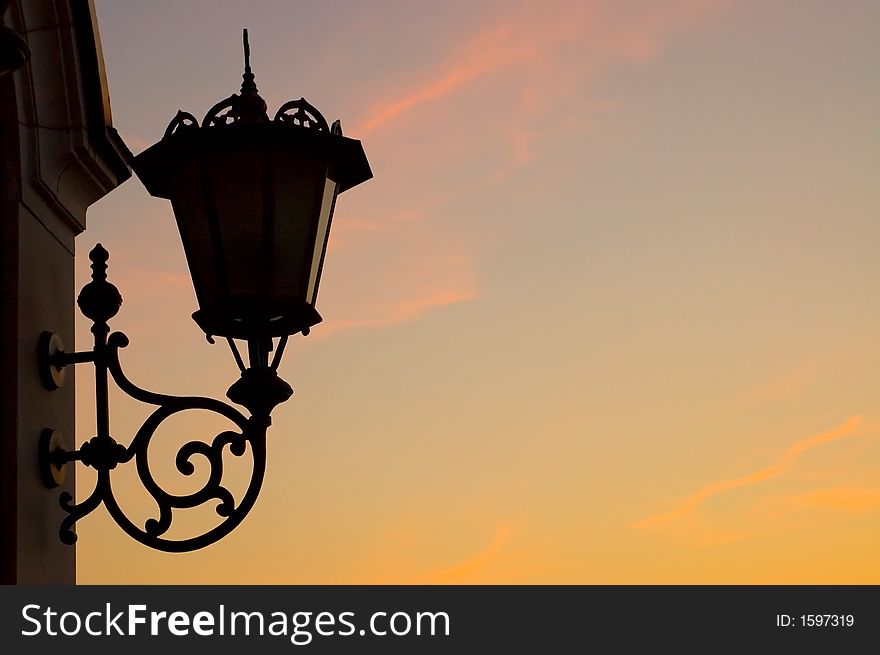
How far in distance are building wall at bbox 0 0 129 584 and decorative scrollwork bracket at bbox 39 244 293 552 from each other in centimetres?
8

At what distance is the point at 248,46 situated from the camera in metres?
5.21

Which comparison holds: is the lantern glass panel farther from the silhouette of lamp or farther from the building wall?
the building wall

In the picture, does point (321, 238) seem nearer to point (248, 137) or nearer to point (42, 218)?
point (248, 137)

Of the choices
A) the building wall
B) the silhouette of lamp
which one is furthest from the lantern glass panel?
the building wall

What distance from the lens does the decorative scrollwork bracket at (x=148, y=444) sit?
473 cm

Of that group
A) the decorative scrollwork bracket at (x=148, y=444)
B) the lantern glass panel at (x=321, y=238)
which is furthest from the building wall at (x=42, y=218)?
the lantern glass panel at (x=321, y=238)

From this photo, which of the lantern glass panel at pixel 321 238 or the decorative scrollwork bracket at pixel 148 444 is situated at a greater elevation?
the lantern glass panel at pixel 321 238

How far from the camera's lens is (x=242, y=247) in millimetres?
4637

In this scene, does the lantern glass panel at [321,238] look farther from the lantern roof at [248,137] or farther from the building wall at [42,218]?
the building wall at [42,218]

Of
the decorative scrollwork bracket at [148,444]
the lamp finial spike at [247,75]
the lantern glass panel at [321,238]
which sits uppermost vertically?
the lamp finial spike at [247,75]

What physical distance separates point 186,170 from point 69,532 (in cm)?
133

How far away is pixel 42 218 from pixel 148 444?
103cm

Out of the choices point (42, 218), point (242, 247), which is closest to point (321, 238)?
point (242, 247)

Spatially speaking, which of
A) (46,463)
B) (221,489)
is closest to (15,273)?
(46,463)
